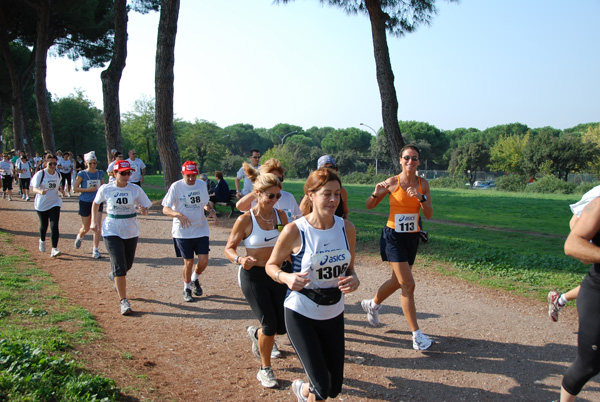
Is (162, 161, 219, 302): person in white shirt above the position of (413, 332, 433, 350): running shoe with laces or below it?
above

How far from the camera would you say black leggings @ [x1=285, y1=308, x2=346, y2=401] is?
321 cm

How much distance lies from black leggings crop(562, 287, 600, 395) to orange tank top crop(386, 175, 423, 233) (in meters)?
2.21

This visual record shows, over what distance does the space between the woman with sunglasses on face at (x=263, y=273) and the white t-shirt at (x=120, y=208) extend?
8.97 feet

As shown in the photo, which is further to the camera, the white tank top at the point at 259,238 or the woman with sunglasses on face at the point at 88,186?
the woman with sunglasses on face at the point at 88,186

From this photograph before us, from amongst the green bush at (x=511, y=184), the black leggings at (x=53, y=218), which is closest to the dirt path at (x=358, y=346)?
the black leggings at (x=53, y=218)

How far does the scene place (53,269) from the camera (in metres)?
8.73

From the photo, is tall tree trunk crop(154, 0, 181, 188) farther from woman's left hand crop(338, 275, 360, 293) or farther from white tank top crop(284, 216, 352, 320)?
woman's left hand crop(338, 275, 360, 293)

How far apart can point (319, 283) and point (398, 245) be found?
2.06m

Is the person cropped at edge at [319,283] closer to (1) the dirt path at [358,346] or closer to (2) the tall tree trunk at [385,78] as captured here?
(1) the dirt path at [358,346]

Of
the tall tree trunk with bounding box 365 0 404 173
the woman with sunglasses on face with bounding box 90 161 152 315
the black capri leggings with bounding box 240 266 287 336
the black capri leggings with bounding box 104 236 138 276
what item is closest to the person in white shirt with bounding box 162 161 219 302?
the woman with sunglasses on face with bounding box 90 161 152 315

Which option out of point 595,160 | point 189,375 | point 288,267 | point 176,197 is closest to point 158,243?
point 176,197

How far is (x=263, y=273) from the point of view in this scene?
14.3 feet

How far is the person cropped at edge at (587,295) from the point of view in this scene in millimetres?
2900

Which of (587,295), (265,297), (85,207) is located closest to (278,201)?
(265,297)
